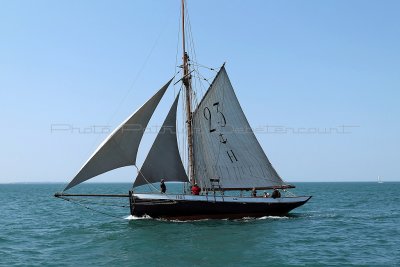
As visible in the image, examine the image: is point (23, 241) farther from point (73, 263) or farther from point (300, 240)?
point (300, 240)

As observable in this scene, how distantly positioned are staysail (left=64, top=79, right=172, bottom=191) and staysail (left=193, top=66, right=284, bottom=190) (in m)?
4.95

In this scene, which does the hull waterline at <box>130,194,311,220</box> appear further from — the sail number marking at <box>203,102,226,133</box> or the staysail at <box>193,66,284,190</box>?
the sail number marking at <box>203,102,226,133</box>

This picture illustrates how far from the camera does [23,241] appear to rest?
86.8 ft

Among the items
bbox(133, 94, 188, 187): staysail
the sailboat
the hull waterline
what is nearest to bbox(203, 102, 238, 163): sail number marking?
the sailboat

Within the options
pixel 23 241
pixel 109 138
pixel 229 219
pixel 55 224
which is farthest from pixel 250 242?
pixel 55 224

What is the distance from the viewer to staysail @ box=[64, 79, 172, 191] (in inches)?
1121

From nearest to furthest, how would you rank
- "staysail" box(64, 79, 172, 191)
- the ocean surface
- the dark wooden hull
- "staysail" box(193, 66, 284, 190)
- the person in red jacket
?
the ocean surface
"staysail" box(64, 79, 172, 191)
the dark wooden hull
the person in red jacket
"staysail" box(193, 66, 284, 190)

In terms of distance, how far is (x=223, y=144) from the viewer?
34656mm

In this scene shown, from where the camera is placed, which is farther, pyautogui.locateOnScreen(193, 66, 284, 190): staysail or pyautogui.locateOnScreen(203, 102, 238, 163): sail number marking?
pyautogui.locateOnScreen(203, 102, 238, 163): sail number marking

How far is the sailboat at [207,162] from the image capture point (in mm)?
31516

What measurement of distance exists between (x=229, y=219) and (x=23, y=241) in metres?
14.3

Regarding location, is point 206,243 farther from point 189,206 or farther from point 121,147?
point 121,147

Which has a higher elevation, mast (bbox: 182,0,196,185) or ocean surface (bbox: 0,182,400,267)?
mast (bbox: 182,0,196,185)

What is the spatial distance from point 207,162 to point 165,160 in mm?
3960
